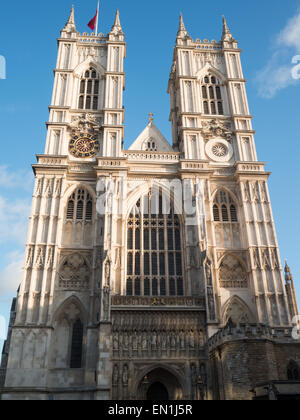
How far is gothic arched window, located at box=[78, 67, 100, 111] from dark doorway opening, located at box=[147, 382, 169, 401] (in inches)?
846

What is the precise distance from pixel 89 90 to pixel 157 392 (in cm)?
2422

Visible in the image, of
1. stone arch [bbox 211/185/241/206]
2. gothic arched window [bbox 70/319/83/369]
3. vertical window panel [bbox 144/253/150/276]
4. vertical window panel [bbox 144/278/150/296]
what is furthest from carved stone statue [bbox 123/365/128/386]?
stone arch [bbox 211/185/241/206]

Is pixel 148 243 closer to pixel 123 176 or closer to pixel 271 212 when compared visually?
pixel 123 176

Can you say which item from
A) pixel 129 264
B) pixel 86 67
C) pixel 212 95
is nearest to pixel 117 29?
pixel 86 67

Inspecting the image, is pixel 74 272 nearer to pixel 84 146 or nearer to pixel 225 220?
pixel 84 146

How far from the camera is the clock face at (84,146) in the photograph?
30109 millimetres

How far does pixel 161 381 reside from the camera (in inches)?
897

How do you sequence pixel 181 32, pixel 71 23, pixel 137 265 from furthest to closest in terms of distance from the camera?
pixel 181 32 → pixel 71 23 → pixel 137 265

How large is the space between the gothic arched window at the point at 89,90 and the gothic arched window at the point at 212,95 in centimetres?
927

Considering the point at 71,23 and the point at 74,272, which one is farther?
the point at 71,23
